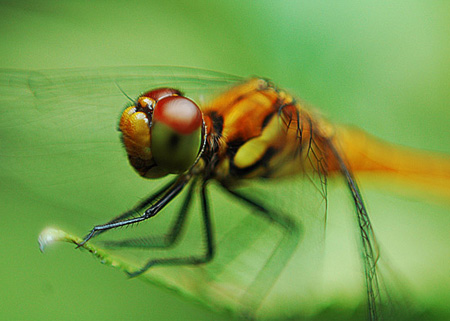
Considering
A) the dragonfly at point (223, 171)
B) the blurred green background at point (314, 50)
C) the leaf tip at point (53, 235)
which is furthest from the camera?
the blurred green background at point (314, 50)

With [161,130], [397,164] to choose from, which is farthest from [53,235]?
[397,164]

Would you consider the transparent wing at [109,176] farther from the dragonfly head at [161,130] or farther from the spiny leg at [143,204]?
the dragonfly head at [161,130]

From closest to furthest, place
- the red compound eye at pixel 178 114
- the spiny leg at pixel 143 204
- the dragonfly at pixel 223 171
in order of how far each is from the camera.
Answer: the red compound eye at pixel 178 114 → the spiny leg at pixel 143 204 → the dragonfly at pixel 223 171

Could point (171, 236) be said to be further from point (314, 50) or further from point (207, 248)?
point (314, 50)

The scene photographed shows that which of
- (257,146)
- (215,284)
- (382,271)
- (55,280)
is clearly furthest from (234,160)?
(55,280)

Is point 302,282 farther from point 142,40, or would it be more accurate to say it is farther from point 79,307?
point 142,40

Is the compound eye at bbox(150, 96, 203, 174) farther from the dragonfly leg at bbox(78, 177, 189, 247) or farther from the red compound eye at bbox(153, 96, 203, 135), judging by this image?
the dragonfly leg at bbox(78, 177, 189, 247)

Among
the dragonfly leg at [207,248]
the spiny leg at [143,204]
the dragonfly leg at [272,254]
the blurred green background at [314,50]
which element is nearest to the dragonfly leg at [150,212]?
the spiny leg at [143,204]
